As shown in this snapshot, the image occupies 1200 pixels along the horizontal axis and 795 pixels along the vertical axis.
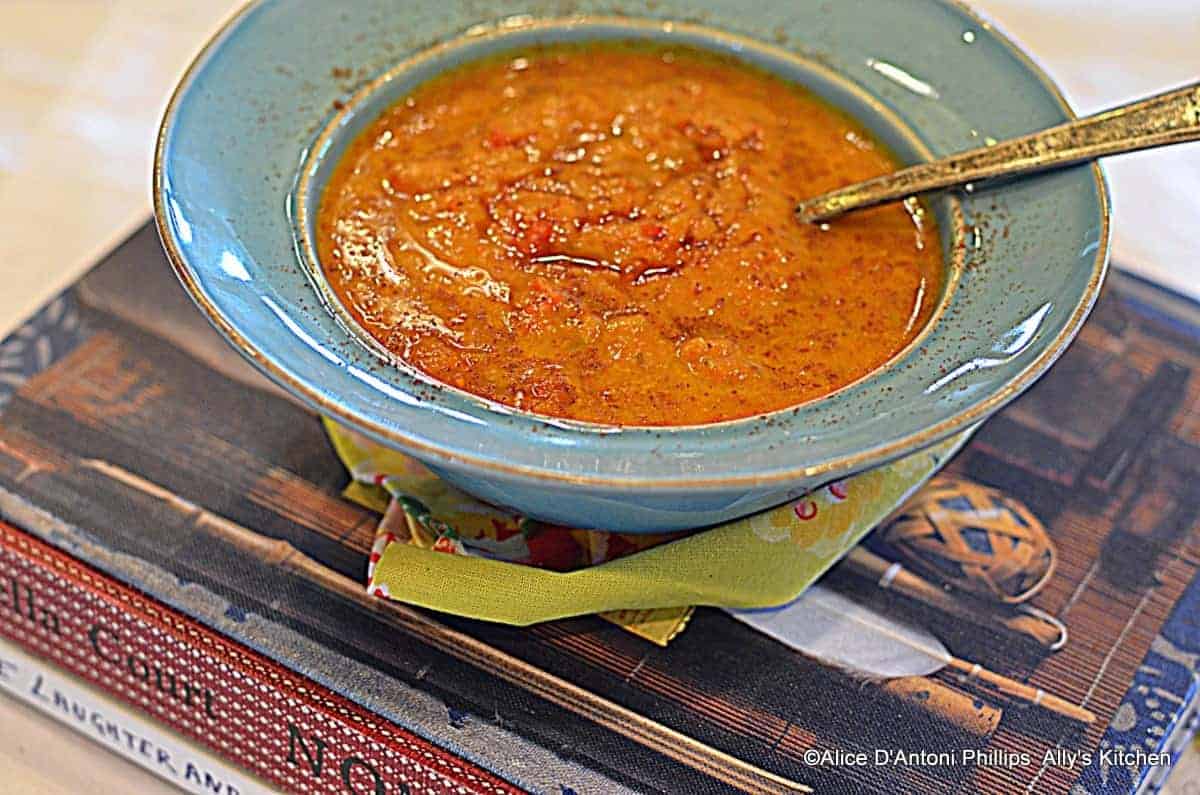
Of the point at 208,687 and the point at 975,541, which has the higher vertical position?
the point at 975,541

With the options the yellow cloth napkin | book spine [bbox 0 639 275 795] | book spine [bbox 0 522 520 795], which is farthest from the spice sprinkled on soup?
book spine [bbox 0 639 275 795]

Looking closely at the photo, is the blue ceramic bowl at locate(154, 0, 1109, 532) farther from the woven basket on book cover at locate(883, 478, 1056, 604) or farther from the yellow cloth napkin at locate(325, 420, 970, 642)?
the woven basket on book cover at locate(883, 478, 1056, 604)

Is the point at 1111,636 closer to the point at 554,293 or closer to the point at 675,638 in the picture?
the point at 675,638

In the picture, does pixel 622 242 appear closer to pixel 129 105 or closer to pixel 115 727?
pixel 115 727

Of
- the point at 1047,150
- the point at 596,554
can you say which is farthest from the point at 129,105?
the point at 1047,150

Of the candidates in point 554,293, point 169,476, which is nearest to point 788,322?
point 554,293
